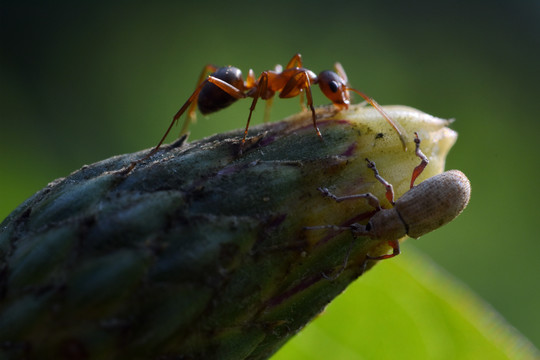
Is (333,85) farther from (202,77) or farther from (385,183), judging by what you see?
(385,183)

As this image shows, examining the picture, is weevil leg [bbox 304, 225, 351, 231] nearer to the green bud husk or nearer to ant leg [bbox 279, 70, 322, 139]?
the green bud husk

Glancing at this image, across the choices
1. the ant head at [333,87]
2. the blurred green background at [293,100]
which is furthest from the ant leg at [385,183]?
the blurred green background at [293,100]

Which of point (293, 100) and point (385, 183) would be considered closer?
point (385, 183)

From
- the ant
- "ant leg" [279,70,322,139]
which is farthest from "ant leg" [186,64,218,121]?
"ant leg" [279,70,322,139]

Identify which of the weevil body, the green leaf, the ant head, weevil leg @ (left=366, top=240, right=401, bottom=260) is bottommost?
the green leaf

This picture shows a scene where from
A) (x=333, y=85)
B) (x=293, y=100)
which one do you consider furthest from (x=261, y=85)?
(x=293, y=100)

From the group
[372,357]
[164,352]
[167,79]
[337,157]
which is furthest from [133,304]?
[167,79]

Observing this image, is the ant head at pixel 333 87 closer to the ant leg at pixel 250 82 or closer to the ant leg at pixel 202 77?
the ant leg at pixel 250 82
